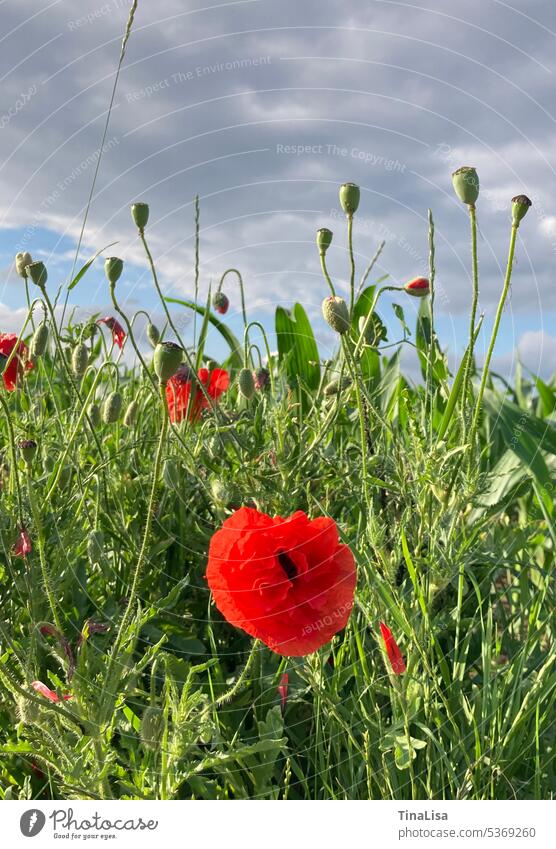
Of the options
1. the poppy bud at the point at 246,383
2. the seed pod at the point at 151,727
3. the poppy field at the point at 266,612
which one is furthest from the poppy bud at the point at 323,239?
the seed pod at the point at 151,727

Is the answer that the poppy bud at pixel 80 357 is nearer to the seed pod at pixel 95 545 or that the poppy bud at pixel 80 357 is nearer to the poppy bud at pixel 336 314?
the seed pod at pixel 95 545

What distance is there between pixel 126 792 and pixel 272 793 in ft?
0.50

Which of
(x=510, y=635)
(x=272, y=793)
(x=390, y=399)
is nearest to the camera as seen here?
(x=272, y=793)

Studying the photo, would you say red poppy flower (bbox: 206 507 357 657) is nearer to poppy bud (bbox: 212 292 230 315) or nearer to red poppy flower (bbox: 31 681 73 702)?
red poppy flower (bbox: 31 681 73 702)

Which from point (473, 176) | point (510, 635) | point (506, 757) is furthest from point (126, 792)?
point (473, 176)

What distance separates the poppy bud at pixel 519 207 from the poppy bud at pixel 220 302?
0.61 metres

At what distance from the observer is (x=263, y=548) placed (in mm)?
707

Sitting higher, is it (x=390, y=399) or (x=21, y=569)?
(x=390, y=399)

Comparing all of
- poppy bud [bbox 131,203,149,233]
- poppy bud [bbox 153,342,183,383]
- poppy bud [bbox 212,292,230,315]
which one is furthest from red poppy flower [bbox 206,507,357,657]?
poppy bud [bbox 212,292,230,315]

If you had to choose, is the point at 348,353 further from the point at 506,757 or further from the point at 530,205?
the point at 506,757

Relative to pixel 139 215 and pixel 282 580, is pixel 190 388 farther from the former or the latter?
pixel 282 580

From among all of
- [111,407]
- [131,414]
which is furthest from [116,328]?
[111,407]

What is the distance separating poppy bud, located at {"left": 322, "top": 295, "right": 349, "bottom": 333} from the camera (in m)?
0.81

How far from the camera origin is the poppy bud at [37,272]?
0.90m
